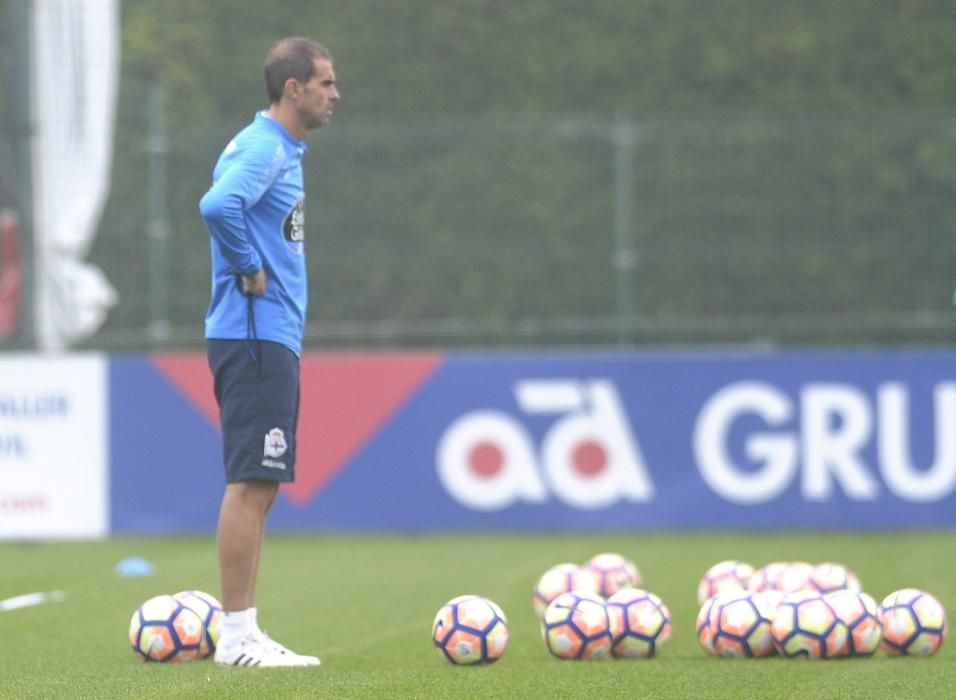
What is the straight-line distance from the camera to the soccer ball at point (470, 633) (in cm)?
746

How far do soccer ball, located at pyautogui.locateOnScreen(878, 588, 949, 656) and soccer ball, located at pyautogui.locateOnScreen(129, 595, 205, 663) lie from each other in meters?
2.64

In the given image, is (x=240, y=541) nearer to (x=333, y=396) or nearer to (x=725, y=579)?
(x=725, y=579)

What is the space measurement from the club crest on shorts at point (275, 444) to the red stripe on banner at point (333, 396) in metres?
7.19

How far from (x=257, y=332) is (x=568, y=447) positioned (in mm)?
7315

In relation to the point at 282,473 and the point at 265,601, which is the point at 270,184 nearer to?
the point at 282,473

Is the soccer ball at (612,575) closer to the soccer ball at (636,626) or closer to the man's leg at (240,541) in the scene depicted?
the soccer ball at (636,626)

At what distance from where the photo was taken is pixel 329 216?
17047 mm

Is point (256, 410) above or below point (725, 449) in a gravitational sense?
above

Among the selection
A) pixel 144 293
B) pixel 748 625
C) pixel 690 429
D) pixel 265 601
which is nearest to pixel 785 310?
pixel 690 429

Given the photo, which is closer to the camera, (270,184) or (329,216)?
(270,184)

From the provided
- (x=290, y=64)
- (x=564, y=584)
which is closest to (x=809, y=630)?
(x=564, y=584)

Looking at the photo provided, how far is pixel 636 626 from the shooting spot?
25.4 ft

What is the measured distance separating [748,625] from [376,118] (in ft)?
44.9

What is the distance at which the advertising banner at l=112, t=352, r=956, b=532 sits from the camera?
14469mm
